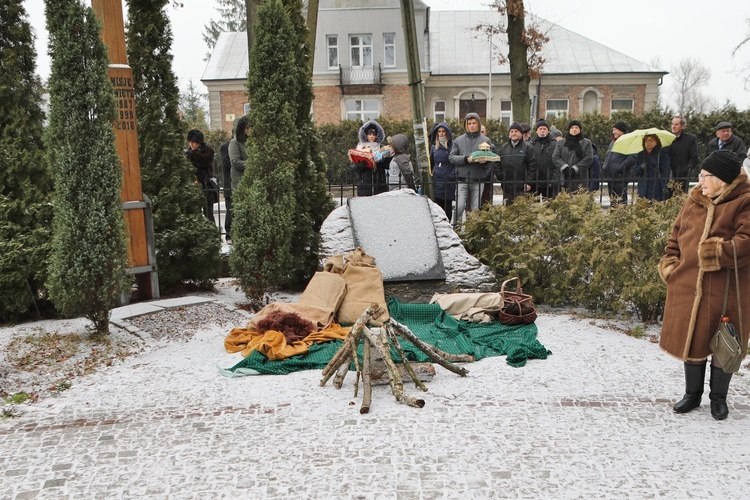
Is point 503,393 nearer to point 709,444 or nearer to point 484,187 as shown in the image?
point 709,444

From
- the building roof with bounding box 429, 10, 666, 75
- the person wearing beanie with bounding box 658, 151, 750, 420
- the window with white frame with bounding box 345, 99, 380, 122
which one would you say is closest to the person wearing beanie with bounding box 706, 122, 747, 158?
the person wearing beanie with bounding box 658, 151, 750, 420

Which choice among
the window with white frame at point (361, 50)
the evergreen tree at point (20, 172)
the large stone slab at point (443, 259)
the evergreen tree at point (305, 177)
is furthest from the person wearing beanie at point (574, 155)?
the window with white frame at point (361, 50)

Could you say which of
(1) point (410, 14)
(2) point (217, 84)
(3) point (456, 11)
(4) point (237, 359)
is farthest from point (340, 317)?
(3) point (456, 11)

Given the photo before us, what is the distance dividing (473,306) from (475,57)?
3255 cm

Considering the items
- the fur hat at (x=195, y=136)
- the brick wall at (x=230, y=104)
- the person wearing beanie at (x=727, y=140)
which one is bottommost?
the person wearing beanie at (x=727, y=140)

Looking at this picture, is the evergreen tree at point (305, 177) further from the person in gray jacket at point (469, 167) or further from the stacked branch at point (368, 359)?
the stacked branch at point (368, 359)

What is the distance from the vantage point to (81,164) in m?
6.21

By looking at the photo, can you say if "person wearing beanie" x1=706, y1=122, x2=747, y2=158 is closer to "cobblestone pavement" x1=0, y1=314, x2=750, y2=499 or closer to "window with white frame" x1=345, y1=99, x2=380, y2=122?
"cobblestone pavement" x1=0, y1=314, x2=750, y2=499

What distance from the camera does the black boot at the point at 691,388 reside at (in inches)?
184

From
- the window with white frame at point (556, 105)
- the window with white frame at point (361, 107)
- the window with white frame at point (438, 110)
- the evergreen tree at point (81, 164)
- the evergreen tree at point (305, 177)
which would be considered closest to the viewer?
the evergreen tree at point (81, 164)

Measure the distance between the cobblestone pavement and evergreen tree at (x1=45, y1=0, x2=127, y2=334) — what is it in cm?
105

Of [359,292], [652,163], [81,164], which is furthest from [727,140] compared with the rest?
[81,164]

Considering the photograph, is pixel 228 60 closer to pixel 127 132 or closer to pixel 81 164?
pixel 127 132

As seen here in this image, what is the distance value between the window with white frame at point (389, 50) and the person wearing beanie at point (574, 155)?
27.8 m
